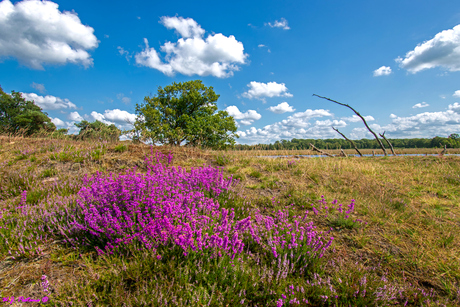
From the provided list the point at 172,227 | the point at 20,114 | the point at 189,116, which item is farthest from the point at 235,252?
the point at 20,114

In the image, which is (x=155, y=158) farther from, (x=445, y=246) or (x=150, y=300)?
(x=445, y=246)

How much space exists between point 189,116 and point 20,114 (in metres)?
35.9

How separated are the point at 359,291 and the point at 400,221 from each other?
7.90 ft

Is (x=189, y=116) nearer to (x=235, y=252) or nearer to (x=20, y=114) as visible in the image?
(x=235, y=252)

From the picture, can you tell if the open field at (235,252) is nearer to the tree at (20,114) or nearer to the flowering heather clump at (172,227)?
the flowering heather clump at (172,227)

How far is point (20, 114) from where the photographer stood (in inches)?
1443

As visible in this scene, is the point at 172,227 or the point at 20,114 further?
the point at 20,114

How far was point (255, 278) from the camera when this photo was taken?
196 centimetres

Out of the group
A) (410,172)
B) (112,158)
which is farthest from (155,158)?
(410,172)

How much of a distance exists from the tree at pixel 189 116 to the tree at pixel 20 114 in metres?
21.9

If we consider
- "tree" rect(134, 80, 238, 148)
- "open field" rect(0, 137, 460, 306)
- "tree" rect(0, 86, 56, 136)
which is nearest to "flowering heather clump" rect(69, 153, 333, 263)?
"open field" rect(0, 137, 460, 306)

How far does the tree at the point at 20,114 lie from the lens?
33.8 metres

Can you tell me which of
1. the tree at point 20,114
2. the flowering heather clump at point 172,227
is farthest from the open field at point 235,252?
the tree at point 20,114

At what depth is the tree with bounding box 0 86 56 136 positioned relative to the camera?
33.8m
